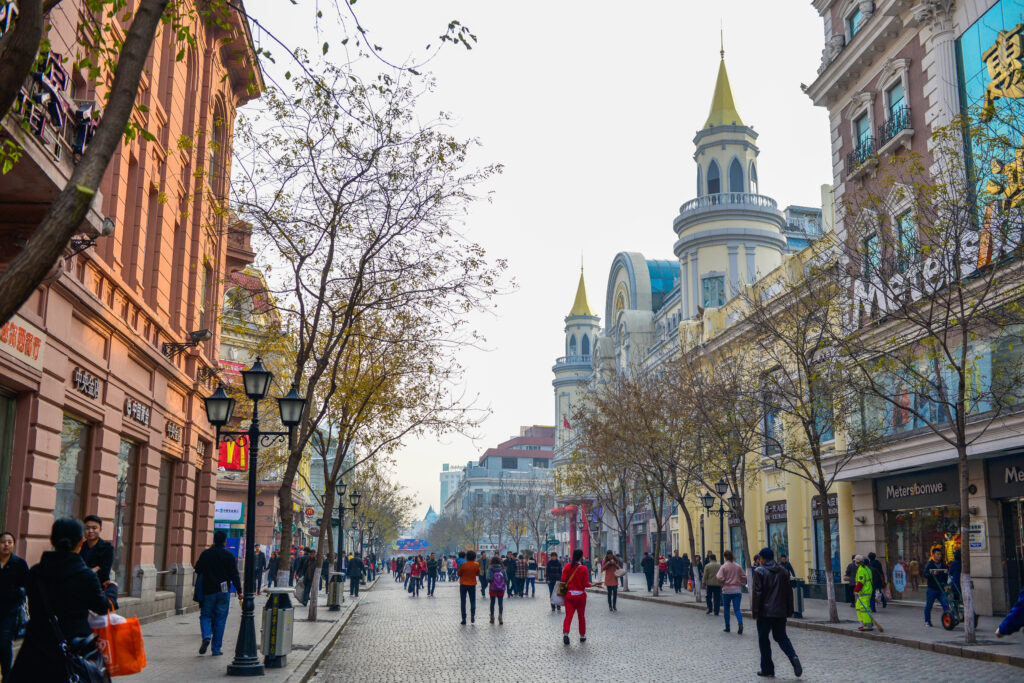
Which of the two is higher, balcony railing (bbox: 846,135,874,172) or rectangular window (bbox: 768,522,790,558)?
balcony railing (bbox: 846,135,874,172)

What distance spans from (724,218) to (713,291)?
382 cm

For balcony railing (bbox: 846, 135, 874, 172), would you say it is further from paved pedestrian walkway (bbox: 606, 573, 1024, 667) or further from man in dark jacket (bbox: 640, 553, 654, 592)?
man in dark jacket (bbox: 640, 553, 654, 592)

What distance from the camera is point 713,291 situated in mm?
50500

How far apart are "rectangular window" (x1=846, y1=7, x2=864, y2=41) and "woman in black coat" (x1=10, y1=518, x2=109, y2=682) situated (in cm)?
2803

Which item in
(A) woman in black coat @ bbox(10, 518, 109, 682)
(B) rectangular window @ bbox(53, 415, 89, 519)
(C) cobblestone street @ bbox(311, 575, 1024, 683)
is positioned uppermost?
(B) rectangular window @ bbox(53, 415, 89, 519)

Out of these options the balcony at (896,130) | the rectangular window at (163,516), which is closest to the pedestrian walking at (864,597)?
the balcony at (896,130)

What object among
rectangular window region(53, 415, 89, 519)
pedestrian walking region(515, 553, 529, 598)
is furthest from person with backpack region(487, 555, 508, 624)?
pedestrian walking region(515, 553, 529, 598)

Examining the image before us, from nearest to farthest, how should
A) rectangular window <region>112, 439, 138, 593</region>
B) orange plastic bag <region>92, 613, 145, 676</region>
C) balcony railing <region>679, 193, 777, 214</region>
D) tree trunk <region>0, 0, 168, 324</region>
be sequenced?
tree trunk <region>0, 0, 168, 324</region> → orange plastic bag <region>92, 613, 145, 676</region> → rectangular window <region>112, 439, 138, 593</region> → balcony railing <region>679, 193, 777, 214</region>

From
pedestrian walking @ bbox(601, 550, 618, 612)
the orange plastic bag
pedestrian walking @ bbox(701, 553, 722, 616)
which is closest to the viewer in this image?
the orange plastic bag

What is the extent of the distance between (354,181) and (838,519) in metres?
21.7

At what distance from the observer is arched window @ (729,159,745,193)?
51125mm

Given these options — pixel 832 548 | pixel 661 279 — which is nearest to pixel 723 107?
pixel 661 279

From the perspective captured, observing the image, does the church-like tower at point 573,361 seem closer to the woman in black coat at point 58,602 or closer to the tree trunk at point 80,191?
the woman in black coat at point 58,602

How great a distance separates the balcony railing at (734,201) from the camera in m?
50.2
